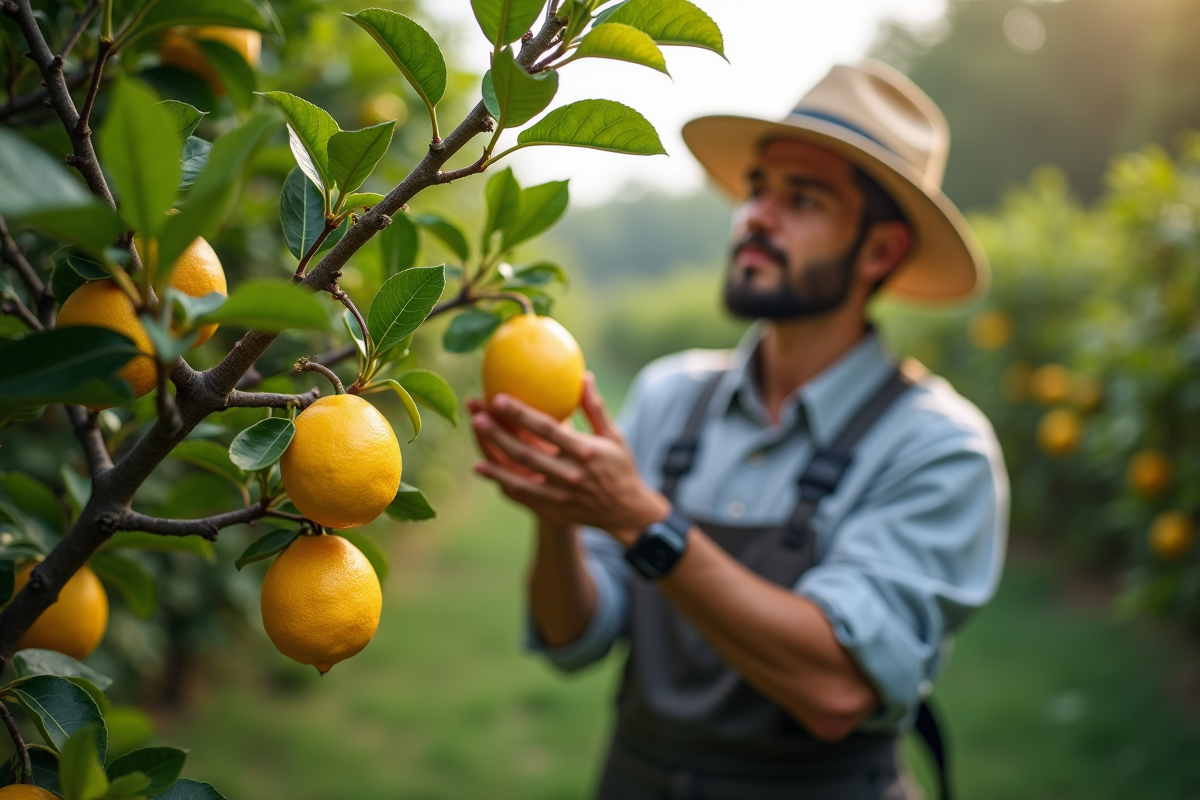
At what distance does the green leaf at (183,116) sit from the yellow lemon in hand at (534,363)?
504mm

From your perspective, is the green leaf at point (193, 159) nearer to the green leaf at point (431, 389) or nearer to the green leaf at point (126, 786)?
the green leaf at point (431, 389)

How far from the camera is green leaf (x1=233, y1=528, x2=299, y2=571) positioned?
698mm

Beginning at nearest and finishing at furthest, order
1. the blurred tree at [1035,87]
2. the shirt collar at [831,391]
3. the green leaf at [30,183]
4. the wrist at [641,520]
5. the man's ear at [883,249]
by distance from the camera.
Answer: the green leaf at [30,183] < the wrist at [641,520] < the shirt collar at [831,391] < the man's ear at [883,249] < the blurred tree at [1035,87]

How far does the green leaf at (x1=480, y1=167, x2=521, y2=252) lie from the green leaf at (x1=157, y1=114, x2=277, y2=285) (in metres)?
0.54

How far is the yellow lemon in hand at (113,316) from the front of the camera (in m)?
0.60

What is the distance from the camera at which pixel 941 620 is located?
5.41ft

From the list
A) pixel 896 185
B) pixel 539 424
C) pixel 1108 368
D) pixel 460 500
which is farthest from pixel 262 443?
pixel 460 500

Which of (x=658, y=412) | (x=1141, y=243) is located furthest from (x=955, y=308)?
(x=658, y=412)

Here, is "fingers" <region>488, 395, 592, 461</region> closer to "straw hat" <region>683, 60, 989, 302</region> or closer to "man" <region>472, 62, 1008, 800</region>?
"man" <region>472, 62, 1008, 800</region>

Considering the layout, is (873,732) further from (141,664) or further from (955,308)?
(955,308)

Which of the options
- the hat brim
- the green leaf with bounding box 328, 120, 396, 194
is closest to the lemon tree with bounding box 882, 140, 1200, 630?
the hat brim

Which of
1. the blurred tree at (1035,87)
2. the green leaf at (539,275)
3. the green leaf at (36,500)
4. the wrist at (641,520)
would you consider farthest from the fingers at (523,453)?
the blurred tree at (1035,87)

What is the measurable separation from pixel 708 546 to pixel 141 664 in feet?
6.97

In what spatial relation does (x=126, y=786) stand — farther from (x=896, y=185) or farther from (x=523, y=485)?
(x=896, y=185)
